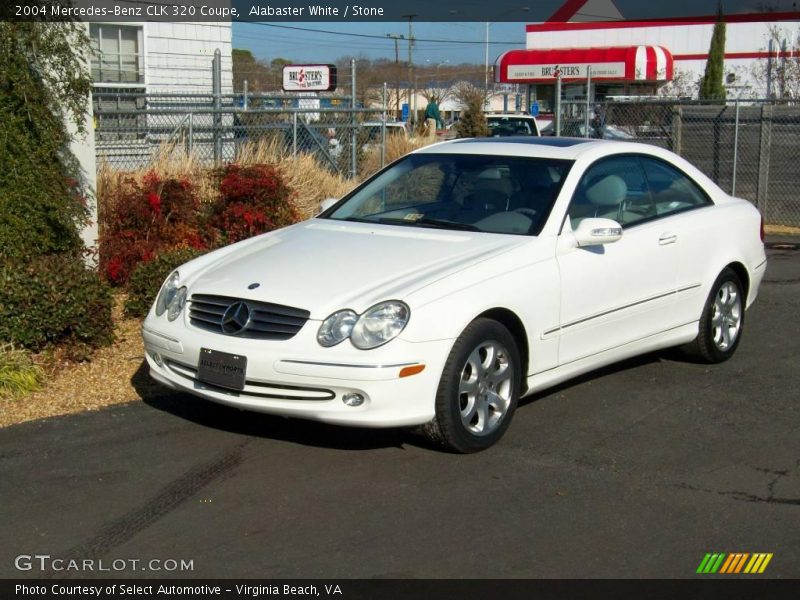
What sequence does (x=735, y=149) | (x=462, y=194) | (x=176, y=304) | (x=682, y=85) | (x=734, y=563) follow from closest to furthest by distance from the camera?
1. (x=734, y=563)
2. (x=176, y=304)
3. (x=462, y=194)
4. (x=735, y=149)
5. (x=682, y=85)

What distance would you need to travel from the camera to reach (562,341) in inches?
245

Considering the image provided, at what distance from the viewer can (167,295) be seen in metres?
6.21

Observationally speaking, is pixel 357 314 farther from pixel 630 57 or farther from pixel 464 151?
pixel 630 57

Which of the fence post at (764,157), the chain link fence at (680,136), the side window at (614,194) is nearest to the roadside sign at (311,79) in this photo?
the chain link fence at (680,136)

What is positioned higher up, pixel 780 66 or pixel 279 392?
pixel 780 66

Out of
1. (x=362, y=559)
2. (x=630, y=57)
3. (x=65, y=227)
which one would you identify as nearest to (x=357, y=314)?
(x=362, y=559)

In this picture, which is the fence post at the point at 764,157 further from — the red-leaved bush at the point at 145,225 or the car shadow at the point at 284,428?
the car shadow at the point at 284,428

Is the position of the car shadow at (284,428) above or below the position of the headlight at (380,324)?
below

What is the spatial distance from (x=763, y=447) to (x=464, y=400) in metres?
1.69

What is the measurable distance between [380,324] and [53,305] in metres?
2.76

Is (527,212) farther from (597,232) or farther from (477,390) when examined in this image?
(477,390)

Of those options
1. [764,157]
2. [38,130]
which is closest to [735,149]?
[764,157]

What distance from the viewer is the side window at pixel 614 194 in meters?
6.66
